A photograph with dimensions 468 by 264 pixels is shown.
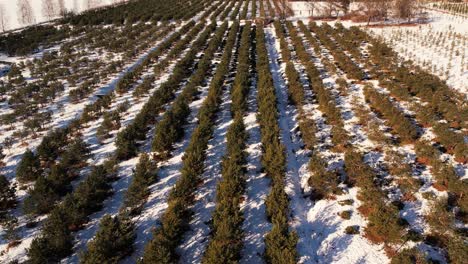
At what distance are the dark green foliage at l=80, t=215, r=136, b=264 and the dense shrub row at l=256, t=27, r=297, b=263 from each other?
257 inches

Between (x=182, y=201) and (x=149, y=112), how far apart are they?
40.9 feet

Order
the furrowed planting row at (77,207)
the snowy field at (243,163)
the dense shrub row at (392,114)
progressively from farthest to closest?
the dense shrub row at (392,114) → the snowy field at (243,163) → the furrowed planting row at (77,207)

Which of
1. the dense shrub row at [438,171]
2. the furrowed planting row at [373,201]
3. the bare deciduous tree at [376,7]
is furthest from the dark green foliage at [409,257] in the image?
the bare deciduous tree at [376,7]

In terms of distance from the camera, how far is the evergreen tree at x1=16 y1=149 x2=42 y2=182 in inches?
790

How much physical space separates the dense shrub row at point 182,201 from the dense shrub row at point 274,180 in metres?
4.10

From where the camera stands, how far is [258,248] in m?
15.6

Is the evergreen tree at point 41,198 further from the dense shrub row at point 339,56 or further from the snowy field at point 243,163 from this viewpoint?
the dense shrub row at point 339,56

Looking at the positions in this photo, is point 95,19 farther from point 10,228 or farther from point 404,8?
point 10,228

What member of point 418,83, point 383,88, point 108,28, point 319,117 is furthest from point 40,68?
point 418,83

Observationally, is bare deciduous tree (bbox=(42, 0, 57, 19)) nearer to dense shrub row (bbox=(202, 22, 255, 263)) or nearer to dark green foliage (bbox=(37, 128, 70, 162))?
dark green foliage (bbox=(37, 128, 70, 162))

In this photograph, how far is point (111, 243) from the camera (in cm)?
1443

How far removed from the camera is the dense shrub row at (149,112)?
2281cm

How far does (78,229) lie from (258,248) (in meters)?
9.34

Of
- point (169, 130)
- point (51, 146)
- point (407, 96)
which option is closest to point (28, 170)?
point (51, 146)
